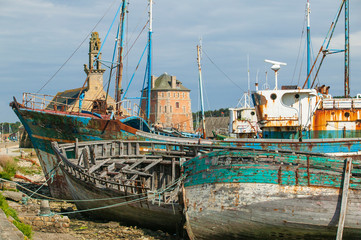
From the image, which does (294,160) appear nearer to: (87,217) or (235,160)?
(235,160)

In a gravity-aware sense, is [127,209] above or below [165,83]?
below

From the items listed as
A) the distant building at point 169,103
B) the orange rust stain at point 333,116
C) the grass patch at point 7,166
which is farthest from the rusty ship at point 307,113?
the distant building at point 169,103

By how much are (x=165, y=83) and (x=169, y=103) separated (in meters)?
3.78

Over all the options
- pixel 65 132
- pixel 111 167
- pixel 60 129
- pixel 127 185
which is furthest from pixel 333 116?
pixel 60 129

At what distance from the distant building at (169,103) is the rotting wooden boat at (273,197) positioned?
6392 cm

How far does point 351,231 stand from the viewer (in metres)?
12.2

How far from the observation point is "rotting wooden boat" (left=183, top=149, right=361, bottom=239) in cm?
1233

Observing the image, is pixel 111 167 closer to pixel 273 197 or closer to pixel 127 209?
pixel 127 209

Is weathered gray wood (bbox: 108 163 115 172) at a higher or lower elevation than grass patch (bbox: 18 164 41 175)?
higher

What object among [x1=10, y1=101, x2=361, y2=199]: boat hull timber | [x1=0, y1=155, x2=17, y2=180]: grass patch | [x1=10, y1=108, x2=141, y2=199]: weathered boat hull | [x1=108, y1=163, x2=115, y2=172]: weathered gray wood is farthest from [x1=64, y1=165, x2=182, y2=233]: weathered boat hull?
[x1=0, y1=155, x2=17, y2=180]: grass patch

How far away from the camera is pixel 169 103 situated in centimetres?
7931

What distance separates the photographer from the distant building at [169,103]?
7881 cm

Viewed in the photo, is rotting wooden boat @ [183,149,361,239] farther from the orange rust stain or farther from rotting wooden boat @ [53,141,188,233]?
the orange rust stain

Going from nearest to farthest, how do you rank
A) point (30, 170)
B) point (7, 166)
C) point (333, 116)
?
point (333, 116), point (7, 166), point (30, 170)
